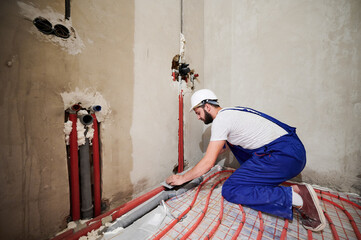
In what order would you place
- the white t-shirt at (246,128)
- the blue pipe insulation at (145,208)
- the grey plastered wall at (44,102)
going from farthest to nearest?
the white t-shirt at (246,128)
the blue pipe insulation at (145,208)
the grey plastered wall at (44,102)

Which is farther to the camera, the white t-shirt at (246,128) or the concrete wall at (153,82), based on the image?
the white t-shirt at (246,128)

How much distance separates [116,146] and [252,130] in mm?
1256

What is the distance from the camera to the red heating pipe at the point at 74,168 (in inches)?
35.3

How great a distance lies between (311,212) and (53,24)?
2226mm

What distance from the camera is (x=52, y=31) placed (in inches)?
32.3

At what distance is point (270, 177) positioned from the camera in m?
1.18

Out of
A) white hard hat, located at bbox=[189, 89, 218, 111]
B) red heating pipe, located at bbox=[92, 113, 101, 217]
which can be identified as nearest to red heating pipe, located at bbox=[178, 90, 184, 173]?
white hard hat, located at bbox=[189, 89, 218, 111]

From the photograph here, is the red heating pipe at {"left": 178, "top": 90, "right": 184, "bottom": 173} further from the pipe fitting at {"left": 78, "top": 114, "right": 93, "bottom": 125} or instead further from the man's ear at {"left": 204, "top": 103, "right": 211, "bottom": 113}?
the pipe fitting at {"left": 78, "top": 114, "right": 93, "bottom": 125}

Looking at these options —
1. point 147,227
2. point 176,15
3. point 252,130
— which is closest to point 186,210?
point 147,227

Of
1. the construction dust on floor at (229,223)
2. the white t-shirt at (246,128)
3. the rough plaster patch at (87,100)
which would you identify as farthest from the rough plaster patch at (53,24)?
the construction dust on floor at (229,223)

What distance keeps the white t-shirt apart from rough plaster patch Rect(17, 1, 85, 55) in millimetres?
1229

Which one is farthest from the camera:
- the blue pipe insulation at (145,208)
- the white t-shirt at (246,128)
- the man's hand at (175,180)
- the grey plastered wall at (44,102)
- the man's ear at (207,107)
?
the man's ear at (207,107)

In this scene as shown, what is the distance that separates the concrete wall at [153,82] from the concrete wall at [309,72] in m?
0.01

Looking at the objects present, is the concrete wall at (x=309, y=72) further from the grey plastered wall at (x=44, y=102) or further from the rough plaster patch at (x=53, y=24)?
the rough plaster patch at (x=53, y=24)
